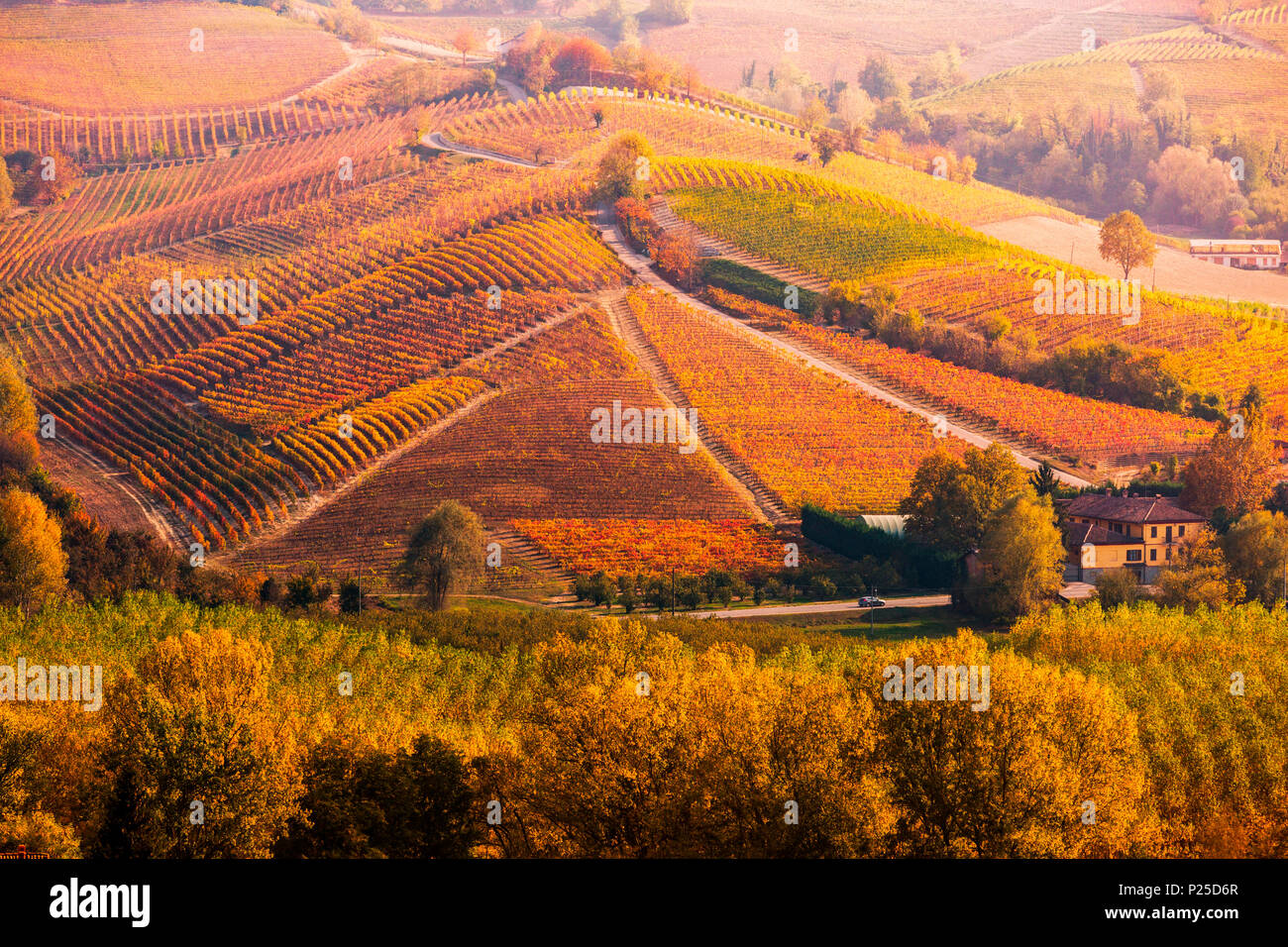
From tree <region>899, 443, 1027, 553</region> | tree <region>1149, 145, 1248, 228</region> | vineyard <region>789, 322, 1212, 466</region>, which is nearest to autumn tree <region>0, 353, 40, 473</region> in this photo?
vineyard <region>789, 322, 1212, 466</region>

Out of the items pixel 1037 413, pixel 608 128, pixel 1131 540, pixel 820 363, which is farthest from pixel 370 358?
pixel 608 128

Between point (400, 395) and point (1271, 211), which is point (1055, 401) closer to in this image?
point (400, 395)

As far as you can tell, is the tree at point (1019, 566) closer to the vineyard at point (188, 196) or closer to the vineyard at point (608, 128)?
the vineyard at point (608, 128)

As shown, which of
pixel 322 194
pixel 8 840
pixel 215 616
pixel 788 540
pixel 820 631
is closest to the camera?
pixel 8 840

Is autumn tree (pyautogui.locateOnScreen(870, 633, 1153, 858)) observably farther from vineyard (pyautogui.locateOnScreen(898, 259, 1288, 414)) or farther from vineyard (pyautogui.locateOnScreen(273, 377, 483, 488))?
vineyard (pyautogui.locateOnScreen(898, 259, 1288, 414))

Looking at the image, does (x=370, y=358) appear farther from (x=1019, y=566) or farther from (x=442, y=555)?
(x=1019, y=566)

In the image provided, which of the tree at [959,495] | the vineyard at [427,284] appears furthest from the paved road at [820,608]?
the vineyard at [427,284]
